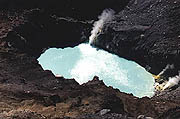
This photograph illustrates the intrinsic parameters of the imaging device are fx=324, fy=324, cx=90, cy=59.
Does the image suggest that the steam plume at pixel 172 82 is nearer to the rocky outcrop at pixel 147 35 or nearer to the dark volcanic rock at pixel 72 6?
the rocky outcrop at pixel 147 35

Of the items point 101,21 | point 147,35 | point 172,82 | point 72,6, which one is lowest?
point 172,82

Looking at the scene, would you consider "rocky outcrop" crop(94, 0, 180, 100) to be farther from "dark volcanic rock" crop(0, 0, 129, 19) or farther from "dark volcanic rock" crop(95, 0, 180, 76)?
"dark volcanic rock" crop(0, 0, 129, 19)

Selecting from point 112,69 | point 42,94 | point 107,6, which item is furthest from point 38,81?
point 107,6

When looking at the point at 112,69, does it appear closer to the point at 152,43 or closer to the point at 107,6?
the point at 152,43

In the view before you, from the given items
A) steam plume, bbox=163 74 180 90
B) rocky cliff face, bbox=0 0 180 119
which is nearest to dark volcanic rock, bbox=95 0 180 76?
rocky cliff face, bbox=0 0 180 119

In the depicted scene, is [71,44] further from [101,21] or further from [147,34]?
[147,34]

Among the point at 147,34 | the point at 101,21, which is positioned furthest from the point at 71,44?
the point at 147,34
